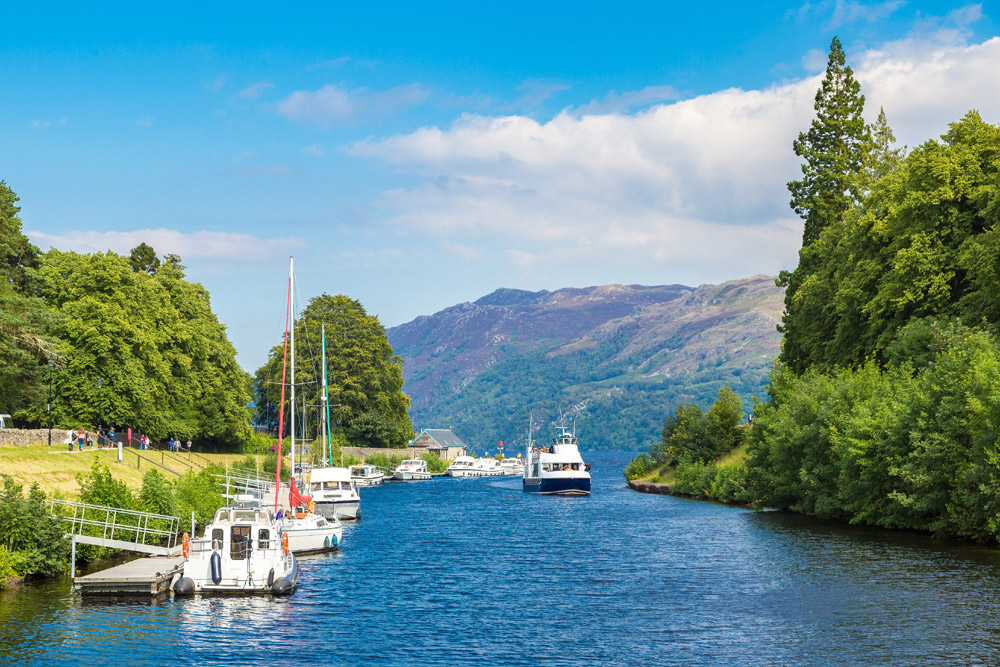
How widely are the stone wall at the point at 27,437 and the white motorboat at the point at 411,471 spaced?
73.7m

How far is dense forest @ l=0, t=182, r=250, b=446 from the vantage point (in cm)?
6881

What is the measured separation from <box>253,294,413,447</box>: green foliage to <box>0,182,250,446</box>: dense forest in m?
40.2

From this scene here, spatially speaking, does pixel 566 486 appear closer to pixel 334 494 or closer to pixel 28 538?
pixel 334 494

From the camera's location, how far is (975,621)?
31047 millimetres

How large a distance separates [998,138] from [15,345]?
70.6 metres

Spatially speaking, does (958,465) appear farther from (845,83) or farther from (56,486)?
(845,83)

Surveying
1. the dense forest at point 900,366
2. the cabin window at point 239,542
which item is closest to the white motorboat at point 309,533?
the cabin window at point 239,542

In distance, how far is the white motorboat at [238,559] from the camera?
127 feet

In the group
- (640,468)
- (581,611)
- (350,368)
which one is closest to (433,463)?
(350,368)

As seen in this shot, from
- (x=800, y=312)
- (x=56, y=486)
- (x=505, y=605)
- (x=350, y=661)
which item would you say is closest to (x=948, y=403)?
(x=505, y=605)

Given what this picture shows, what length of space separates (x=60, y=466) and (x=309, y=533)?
1648cm

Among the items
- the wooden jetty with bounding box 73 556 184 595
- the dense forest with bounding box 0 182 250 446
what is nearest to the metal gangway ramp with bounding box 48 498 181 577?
the wooden jetty with bounding box 73 556 184 595

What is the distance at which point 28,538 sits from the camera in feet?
129

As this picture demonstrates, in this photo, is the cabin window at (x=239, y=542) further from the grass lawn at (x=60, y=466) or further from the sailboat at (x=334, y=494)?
the sailboat at (x=334, y=494)
